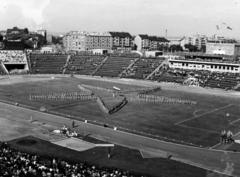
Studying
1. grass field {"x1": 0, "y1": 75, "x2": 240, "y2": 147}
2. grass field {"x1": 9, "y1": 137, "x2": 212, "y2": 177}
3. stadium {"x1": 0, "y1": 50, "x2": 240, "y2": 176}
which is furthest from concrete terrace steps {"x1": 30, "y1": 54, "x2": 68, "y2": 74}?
grass field {"x1": 9, "y1": 137, "x2": 212, "y2": 177}

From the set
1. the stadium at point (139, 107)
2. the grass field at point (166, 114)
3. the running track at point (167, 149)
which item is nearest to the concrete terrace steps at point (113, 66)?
the stadium at point (139, 107)

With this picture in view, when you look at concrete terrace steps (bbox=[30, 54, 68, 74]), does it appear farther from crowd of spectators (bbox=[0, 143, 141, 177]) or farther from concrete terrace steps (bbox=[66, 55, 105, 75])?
crowd of spectators (bbox=[0, 143, 141, 177])

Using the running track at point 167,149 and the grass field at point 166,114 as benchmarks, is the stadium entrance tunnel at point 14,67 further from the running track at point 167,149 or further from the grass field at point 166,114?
the running track at point 167,149

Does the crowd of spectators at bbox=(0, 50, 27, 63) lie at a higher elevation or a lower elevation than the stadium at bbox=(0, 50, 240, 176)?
higher

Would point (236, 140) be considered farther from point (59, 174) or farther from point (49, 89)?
point (49, 89)

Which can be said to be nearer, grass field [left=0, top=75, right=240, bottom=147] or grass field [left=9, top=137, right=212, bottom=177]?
grass field [left=9, top=137, right=212, bottom=177]

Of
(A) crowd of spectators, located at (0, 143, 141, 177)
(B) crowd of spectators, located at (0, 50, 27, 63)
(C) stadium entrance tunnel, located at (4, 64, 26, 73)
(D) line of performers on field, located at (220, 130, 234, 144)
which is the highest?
(B) crowd of spectators, located at (0, 50, 27, 63)
